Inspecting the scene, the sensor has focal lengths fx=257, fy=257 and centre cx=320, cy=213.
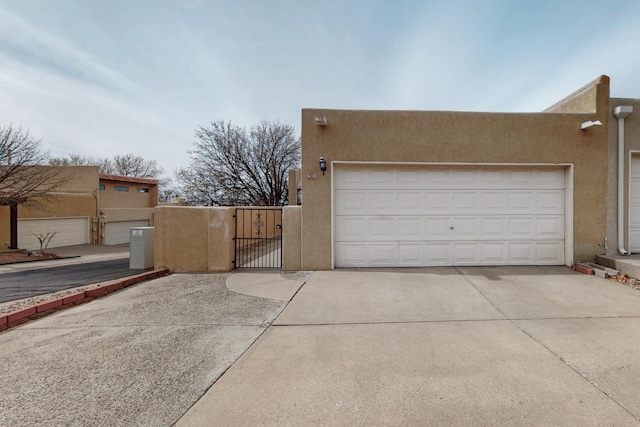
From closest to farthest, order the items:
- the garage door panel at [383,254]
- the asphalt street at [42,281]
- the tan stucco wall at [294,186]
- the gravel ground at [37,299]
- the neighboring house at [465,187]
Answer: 1. the gravel ground at [37,299]
2. the asphalt street at [42,281]
3. the neighboring house at [465,187]
4. the garage door panel at [383,254]
5. the tan stucco wall at [294,186]

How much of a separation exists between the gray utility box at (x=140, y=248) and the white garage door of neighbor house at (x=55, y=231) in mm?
13119

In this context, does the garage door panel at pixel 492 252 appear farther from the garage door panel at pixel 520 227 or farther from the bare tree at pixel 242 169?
the bare tree at pixel 242 169

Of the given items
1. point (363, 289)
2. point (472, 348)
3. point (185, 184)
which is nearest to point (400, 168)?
point (363, 289)

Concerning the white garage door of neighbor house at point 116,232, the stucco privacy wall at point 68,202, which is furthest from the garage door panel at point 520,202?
the white garage door of neighbor house at point 116,232

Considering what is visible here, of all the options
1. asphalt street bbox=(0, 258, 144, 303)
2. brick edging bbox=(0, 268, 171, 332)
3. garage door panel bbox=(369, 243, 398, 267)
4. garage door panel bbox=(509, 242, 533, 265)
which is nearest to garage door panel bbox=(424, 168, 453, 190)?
garage door panel bbox=(369, 243, 398, 267)

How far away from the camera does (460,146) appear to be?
21.1 ft

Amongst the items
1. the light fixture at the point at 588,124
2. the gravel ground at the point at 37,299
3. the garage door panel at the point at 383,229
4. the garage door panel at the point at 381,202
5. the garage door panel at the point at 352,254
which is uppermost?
the light fixture at the point at 588,124

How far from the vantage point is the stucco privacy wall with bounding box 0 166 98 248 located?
1366 cm

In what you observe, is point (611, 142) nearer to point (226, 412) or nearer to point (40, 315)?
point (226, 412)

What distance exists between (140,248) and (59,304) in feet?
→ 8.54

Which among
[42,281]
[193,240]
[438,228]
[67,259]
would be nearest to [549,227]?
[438,228]

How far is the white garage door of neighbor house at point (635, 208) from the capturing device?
21.6 feet

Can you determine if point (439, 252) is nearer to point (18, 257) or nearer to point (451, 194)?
point (451, 194)

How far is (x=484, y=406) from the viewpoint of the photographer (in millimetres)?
2146
